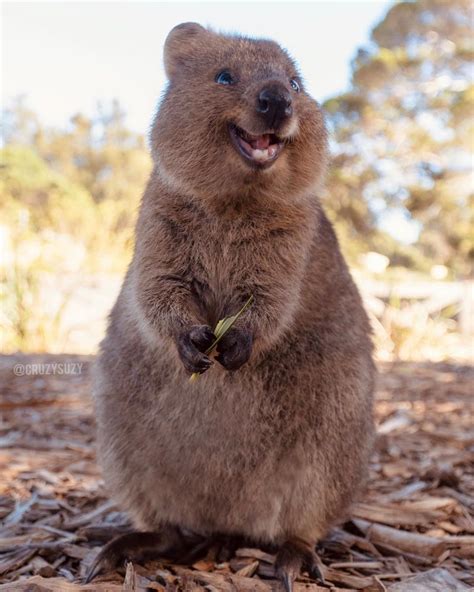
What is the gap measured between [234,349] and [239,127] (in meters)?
0.94

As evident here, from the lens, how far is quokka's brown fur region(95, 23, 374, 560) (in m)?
2.96

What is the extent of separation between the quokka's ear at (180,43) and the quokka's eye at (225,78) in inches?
17.7

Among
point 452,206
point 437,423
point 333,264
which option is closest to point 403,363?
point 437,423

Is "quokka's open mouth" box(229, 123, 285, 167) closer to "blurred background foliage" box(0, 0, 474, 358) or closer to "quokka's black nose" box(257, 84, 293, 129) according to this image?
"quokka's black nose" box(257, 84, 293, 129)

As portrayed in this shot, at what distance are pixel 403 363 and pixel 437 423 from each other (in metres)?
3.80

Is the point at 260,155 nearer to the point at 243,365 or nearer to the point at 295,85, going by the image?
the point at 295,85

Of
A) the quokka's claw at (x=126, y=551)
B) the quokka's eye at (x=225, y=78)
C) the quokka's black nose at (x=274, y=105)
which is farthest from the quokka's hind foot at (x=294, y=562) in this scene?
the quokka's eye at (x=225, y=78)

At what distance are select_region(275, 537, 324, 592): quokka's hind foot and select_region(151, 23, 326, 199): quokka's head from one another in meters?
1.59

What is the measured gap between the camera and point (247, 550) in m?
3.16

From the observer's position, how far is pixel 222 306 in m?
3.04

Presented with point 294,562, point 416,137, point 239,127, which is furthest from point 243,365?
point 416,137

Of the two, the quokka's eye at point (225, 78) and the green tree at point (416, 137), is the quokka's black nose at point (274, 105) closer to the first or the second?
the quokka's eye at point (225, 78)

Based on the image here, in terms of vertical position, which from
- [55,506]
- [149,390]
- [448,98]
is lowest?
[55,506]

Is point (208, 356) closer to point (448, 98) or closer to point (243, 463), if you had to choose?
point (243, 463)
